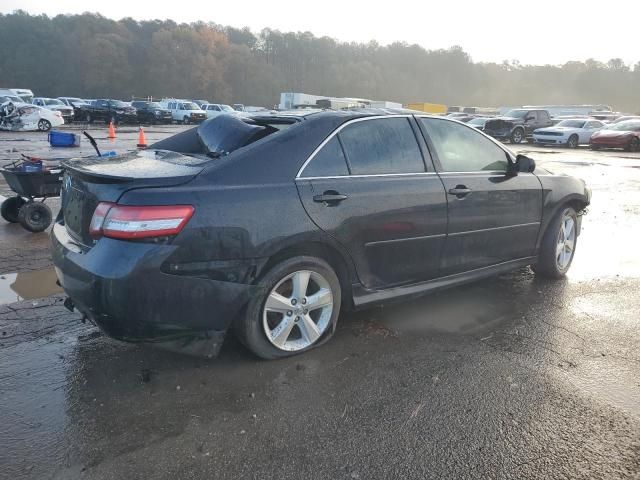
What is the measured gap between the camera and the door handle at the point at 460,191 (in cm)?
410

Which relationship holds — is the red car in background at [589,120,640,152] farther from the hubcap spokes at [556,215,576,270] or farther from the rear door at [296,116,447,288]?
the rear door at [296,116,447,288]

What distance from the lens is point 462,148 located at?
4422 millimetres

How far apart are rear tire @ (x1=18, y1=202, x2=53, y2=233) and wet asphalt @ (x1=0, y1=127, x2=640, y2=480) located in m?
2.40

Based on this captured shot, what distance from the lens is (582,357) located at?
3.63 metres

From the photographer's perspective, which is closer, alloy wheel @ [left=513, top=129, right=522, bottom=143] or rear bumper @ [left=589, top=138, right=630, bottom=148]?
A: rear bumper @ [left=589, top=138, right=630, bottom=148]

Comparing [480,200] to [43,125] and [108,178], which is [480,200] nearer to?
[108,178]

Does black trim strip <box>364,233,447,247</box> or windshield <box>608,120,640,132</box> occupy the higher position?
windshield <box>608,120,640,132</box>

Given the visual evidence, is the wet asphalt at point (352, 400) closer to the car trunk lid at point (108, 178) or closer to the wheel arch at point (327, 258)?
the wheel arch at point (327, 258)

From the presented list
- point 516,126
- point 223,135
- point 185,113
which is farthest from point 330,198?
point 185,113

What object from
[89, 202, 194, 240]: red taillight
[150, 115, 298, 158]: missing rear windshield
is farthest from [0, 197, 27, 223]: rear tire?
[89, 202, 194, 240]: red taillight

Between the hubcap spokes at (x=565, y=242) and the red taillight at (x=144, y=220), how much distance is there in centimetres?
383

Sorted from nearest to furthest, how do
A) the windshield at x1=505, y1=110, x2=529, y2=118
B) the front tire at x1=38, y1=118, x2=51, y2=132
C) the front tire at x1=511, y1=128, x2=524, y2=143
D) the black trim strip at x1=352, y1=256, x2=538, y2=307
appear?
1. the black trim strip at x1=352, y1=256, x2=538, y2=307
2. the front tire at x1=38, y1=118, x2=51, y2=132
3. the front tire at x1=511, y1=128, x2=524, y2=143
4. the windshield at x1=505, y1=110, x2=529, y2=118

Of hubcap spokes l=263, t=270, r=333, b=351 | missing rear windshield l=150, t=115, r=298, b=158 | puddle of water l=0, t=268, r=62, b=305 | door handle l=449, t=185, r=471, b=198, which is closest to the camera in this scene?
hubcap spokes l=263, t=270, r=333, b=351

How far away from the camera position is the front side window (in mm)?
4227
